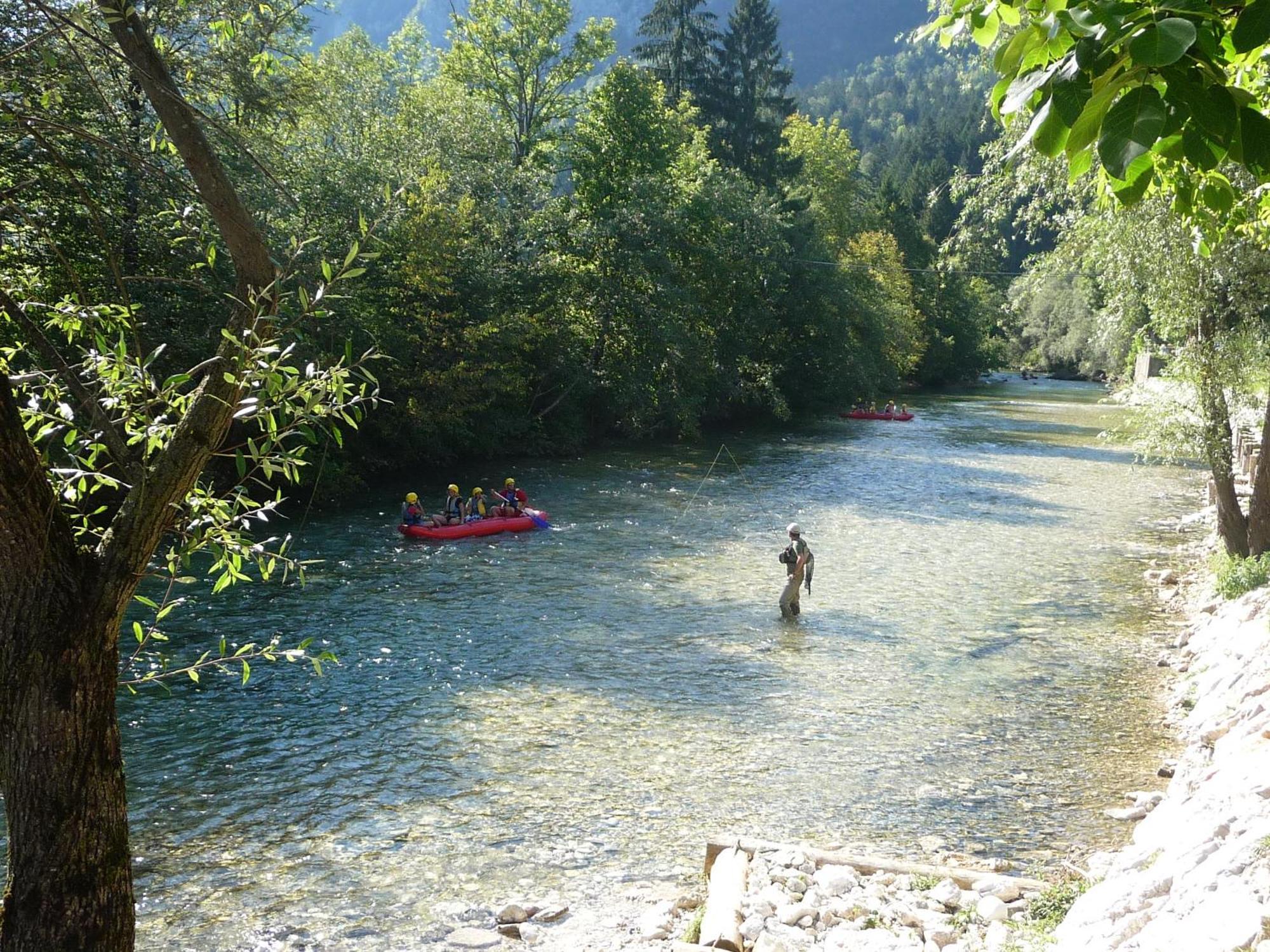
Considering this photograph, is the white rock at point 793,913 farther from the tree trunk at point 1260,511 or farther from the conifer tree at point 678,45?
the conifer tree at point 678,45

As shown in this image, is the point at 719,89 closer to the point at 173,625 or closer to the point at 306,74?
the point at 306,74

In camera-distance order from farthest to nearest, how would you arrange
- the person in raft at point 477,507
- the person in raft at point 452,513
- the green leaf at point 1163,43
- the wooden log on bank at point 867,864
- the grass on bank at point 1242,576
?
the person in raft at point 477,507 < the person in raft at point 452,513 < the grass on bank at point 1242,576 < the wooden log on bank at point 867,864 < the green leaf at point 1163,43

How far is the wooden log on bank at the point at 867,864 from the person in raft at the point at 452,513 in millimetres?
14888

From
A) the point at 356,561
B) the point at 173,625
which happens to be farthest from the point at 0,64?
the point at 356,561

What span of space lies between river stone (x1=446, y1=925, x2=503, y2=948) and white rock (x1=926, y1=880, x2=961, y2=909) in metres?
3.05

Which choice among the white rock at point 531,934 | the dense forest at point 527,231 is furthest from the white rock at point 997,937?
the dense forest at point 527,231

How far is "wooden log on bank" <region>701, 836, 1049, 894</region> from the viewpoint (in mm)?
6895

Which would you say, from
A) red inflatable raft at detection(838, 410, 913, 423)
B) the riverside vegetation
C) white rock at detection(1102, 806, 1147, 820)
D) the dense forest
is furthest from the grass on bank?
red inflatable raft at detection(838, 410, 913, 423)

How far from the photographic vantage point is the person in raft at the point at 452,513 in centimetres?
2208

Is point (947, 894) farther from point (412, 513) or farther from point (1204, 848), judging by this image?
point (412, 513)

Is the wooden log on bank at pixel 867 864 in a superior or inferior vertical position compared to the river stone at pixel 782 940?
inferior

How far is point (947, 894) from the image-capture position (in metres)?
6.72

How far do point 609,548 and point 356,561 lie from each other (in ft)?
16.3

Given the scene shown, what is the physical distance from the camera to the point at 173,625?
48.9 feet
